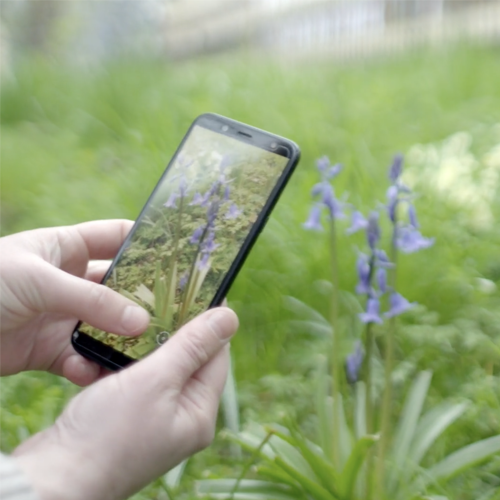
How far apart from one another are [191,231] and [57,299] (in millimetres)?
238

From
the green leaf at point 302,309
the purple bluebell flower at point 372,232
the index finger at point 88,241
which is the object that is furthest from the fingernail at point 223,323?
the green leaf at point 302,309

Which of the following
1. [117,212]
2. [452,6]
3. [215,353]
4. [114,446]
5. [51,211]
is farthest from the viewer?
[452,6]

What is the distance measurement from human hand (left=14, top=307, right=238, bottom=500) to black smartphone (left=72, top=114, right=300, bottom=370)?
0.14m

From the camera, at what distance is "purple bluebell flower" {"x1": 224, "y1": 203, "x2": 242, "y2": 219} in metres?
1.00

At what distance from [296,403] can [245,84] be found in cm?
221

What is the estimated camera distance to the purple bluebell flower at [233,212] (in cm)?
100

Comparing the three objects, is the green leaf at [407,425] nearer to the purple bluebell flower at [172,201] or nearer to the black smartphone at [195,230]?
the black smartphone at [195,230]

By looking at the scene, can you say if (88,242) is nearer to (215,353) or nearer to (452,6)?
(215,353)

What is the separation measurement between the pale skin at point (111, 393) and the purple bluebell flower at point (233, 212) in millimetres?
190

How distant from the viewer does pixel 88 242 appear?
3.64 feet

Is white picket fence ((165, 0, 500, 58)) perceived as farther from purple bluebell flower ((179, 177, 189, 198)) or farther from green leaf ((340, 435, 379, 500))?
green leaf ((340, 435, 379, 500))

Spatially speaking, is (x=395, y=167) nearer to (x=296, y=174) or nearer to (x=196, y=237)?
(x=196, y=237)

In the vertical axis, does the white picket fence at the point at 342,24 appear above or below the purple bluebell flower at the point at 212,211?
above

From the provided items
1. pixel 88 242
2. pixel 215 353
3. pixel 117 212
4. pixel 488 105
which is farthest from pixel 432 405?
pixel 488 105
